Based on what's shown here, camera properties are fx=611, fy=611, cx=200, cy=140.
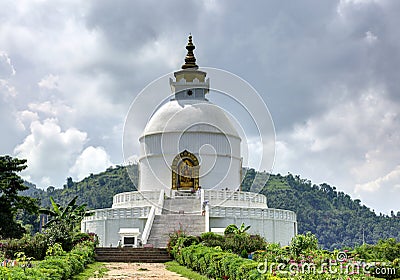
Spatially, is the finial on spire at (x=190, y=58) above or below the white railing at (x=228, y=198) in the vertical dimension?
above

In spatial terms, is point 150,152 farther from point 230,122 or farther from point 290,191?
point 290,191

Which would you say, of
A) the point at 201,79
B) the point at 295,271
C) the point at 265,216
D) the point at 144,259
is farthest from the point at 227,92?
the point at 295,271

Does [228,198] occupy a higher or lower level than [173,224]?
higher

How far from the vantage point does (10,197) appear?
27.2m

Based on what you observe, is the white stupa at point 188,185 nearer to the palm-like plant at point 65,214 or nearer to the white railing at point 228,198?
the white railing at point 228,198

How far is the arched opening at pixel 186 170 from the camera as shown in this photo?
109 feet

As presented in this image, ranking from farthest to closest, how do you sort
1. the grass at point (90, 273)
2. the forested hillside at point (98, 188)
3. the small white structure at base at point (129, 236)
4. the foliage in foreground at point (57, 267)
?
the forested hillside at point (98, 188)
the small white structure at base at point (129, 236)
the grass at point (90, 273)
the foliage in foreground at point (57, 267)

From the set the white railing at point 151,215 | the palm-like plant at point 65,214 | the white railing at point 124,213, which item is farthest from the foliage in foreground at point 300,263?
the white railing at point 124,213

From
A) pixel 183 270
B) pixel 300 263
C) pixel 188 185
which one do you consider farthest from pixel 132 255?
pixel 188 185

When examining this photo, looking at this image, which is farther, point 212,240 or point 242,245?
point 212,240

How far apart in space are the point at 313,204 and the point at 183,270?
69.4 meters

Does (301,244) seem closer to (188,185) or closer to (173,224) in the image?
(173,224)

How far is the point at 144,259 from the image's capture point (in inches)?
857

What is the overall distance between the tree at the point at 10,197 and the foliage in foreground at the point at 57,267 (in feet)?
21.6
